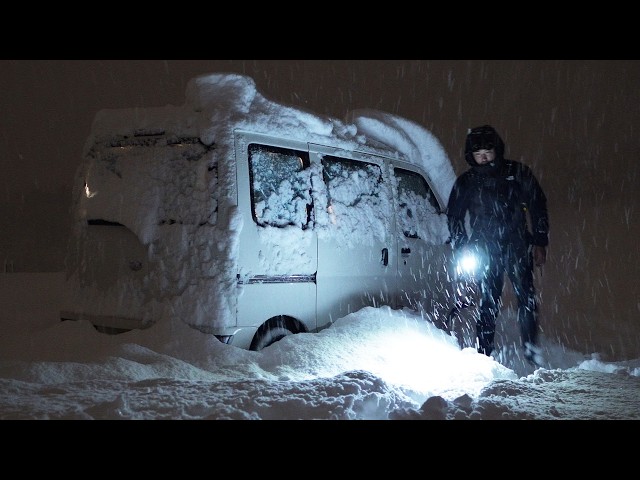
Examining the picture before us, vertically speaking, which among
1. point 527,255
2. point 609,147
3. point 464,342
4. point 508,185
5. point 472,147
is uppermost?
point 609,147

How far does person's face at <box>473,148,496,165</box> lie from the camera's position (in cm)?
650

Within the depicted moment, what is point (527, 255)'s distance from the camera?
6469mm

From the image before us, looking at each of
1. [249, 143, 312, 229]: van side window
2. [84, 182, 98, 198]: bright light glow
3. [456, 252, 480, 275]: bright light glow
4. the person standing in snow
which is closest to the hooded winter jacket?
the person standing in snow

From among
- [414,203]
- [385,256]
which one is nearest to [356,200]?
[385,256]

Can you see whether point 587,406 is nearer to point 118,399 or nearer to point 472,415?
point 472,415

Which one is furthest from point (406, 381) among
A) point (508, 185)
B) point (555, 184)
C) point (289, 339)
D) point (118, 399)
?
point (555, 184)

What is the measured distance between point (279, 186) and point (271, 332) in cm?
115

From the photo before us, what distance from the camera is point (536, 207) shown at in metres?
6.51

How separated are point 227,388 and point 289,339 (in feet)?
4.05

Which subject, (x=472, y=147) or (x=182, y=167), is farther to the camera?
(x=472, y=147)

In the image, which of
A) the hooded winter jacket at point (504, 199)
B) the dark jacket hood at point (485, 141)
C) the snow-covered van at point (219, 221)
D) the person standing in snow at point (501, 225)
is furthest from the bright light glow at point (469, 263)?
the snow-covered van at point (219, 221)

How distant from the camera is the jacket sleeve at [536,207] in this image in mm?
6492

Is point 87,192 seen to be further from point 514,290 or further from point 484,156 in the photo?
point 514,290

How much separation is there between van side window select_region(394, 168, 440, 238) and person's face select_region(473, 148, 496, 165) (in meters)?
0.71
